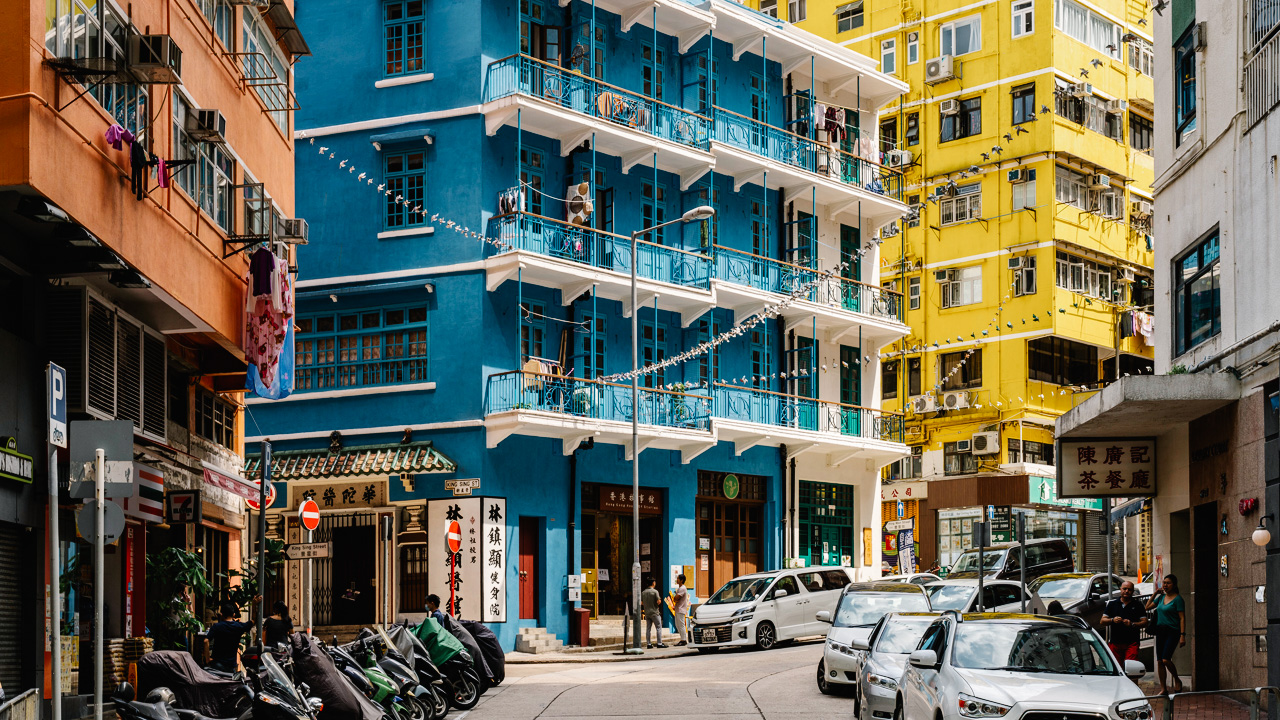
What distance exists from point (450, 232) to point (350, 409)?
4778mm

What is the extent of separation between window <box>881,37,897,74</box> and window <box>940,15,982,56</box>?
79.1 inches

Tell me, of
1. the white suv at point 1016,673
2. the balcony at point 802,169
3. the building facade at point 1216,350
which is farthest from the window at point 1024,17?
the white suv at point 1016,673

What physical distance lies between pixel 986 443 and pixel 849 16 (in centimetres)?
1709

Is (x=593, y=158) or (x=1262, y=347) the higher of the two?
(x=593, y=158)

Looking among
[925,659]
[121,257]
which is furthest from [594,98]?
[925,659]

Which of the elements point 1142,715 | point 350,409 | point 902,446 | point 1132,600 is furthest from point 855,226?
point 1142,715

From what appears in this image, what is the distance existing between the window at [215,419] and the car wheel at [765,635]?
11846mm

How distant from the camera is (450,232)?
35.9 m

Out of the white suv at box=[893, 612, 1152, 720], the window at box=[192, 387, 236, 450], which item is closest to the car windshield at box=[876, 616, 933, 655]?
the white suv at box=[893, 612, 1152, 720]

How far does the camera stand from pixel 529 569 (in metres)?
36.1

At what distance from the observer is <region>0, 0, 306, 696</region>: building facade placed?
15977 millimetres

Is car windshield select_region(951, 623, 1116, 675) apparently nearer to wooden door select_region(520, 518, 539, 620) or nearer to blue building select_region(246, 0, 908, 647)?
blue building select_region(246, 0, 908, 647)

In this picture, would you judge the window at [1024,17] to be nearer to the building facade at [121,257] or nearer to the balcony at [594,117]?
the balcony at [594,117]

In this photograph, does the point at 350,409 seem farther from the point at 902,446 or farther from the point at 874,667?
the point at 874,667
